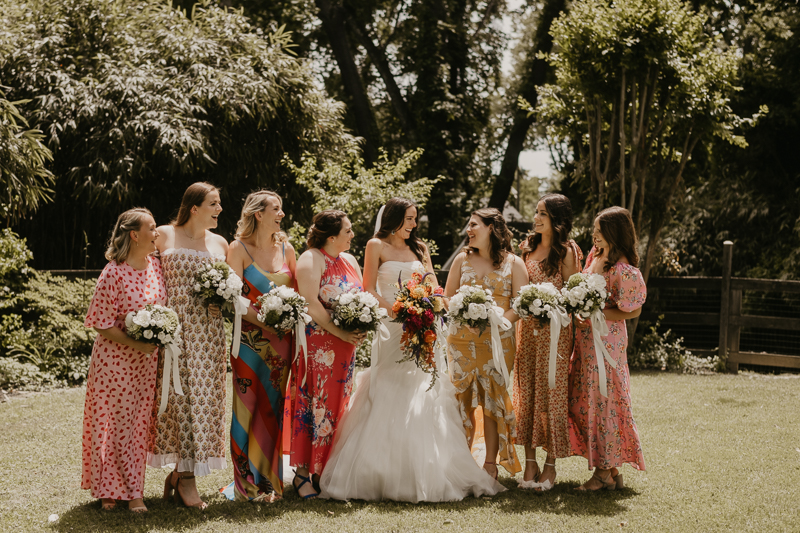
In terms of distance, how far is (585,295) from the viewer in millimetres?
4957

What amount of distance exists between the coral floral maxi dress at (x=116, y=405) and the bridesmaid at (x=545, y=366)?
2.94 m

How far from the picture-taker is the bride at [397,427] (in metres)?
4.93

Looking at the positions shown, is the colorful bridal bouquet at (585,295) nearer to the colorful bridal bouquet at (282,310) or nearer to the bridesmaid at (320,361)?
the bridesmaid at (320,361)

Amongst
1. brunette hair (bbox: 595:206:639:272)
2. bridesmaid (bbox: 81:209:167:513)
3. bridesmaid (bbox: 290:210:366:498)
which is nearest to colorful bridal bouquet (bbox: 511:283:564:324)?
brunette hair (bbox: 595:206:639:272)

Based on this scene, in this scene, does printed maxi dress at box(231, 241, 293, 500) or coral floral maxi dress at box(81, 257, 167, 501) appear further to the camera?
printed maxi dress at box(231, 241, 293, 500)

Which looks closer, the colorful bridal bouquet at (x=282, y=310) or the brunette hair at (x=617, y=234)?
the colorful bridal bouquet at (x=282, y=310)

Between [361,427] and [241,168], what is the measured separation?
370 inches

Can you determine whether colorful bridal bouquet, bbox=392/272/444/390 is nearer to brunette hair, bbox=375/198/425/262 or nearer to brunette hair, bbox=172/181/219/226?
brunette hair, bbox=375/198/425/262

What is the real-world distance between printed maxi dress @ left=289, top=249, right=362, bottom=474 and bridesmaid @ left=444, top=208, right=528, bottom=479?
37.8 inches

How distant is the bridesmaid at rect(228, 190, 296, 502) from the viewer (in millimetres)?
5000

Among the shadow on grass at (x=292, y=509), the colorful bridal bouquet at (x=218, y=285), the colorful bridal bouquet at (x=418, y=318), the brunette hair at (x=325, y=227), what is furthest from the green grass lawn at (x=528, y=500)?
the brunette hair at (x=325, y=227)

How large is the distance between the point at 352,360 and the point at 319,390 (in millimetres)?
366

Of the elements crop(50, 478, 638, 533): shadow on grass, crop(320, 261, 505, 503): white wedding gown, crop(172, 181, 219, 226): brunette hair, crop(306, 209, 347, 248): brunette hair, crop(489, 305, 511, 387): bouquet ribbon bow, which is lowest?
crop(50, 478, 638, 533): shadow on grass

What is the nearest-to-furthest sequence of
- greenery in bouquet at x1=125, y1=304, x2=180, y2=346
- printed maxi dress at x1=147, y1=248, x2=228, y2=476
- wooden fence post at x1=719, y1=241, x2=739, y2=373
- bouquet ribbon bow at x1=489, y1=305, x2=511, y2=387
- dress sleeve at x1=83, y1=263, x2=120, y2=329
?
1. greenery in bouquet at x1=125, y1=304, x2=180, y2=346
2. dress sleeve at x1=83, y1=263, x2=120, y2=329
3. printed maxi dress at x1=147, y1=248, x2=228, y2=476
4. bouquet ribbon bow at x1=489, y1=305, x2=511, y2=387
5. wooden fence post at x1=719, y1=241, x2=739, y2=373
